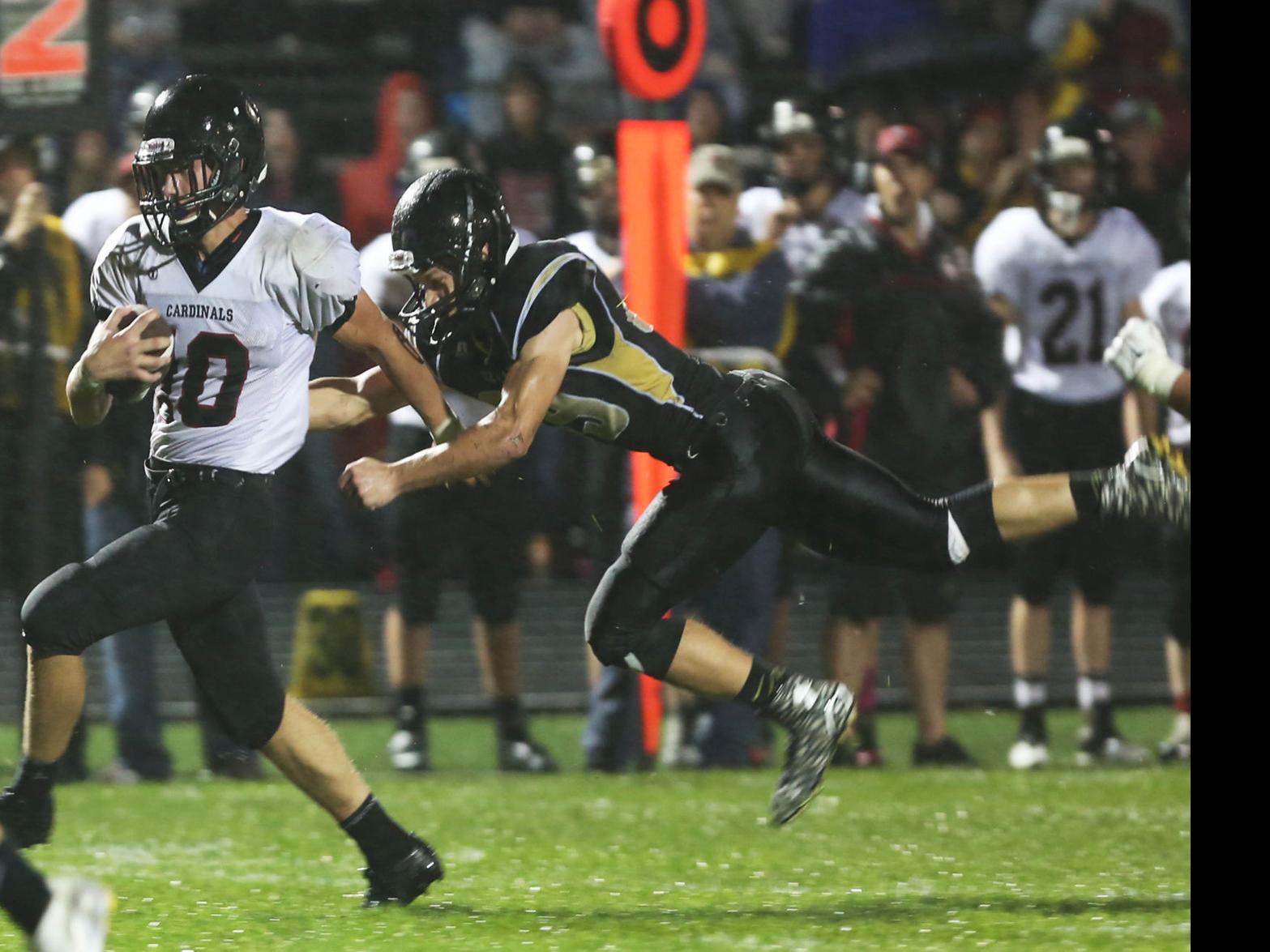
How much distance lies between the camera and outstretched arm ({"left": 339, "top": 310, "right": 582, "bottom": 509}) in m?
4.19

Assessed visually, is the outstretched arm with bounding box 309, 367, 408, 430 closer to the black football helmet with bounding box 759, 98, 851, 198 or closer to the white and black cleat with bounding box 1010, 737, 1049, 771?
the black football helmet with bounding box 759, 98, 851, 198

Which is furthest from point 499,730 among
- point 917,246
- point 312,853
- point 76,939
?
point 76,939

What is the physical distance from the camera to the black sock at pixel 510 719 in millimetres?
6770

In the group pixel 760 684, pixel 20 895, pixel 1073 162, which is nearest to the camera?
pixel 20 895

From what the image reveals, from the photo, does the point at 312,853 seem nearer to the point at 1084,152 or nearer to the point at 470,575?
the point at 470,575

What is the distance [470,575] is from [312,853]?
1.59 metres

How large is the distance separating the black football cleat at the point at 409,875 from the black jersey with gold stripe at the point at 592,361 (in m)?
0.98

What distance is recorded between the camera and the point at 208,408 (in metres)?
4.30

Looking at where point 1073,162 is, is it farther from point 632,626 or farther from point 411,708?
point 632,626

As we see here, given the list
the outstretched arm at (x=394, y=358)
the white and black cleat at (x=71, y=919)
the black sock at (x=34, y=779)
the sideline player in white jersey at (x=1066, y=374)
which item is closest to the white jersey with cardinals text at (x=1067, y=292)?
the sideline player in white jersey at (x=1066, y=374)

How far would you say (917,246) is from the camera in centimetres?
705

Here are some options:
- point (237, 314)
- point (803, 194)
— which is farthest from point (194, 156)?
point (803, 194)

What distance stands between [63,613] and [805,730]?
5.17ft

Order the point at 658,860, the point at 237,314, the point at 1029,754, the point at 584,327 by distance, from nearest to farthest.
Answer: the point at 237,314 < the point at 584,327 < the point at 658,860 < the point at 1029,754
